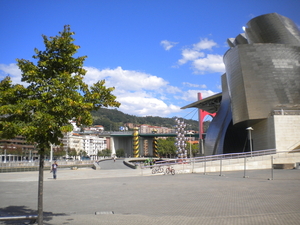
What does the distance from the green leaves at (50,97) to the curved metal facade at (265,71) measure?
103 ft

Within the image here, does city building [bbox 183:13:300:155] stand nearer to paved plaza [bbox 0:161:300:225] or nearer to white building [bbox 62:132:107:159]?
paved plaza [bbox 0:161:300:225]

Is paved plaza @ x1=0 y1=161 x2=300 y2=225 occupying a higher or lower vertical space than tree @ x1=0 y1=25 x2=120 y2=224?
lower

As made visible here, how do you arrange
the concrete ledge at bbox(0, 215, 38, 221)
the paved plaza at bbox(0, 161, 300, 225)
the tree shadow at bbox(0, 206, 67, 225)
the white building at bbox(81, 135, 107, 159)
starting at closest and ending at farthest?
the concrete ledge at bbox(0, 215, 38, 221) < the paved plaza at bbox(0, 161, 300, 225) < the tree shadow at bbox(0, 206, 67, 225) < the white building at bbox(81, 135, 107, 159)

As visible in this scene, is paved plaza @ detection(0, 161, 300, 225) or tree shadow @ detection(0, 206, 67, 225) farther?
tree shadow @ detection(0, 206, 67, 225)

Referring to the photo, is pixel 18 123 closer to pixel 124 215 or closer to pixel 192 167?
pixel 124 215

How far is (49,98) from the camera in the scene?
22.3ft

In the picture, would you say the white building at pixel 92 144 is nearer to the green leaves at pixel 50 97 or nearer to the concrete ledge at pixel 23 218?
the concrete ledge at pixel 23 218

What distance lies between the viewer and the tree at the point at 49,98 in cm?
646

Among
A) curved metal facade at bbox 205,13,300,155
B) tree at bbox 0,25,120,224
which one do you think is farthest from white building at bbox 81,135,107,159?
tree at bbox 0,25,120,224

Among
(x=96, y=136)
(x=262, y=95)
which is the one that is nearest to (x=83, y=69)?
(x=262, y=95)

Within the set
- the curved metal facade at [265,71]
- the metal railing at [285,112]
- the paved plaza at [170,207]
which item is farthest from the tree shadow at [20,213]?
the metal railing at [285,112]

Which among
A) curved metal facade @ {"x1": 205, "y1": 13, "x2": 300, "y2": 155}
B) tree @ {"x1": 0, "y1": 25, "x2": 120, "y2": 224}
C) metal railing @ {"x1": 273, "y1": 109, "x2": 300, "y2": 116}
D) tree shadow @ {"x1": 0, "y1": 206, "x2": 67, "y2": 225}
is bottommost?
tree shadow @ {"x1": 0, "y1": 206, "x2": 67, "y2": 225}

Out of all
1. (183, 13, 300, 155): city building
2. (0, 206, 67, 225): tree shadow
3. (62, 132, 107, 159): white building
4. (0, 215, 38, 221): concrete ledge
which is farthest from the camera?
(62, 132, 107, 159): white building

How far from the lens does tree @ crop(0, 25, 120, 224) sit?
21.2 feet
